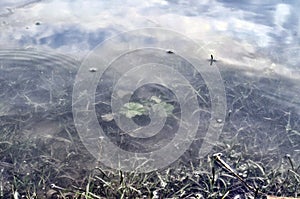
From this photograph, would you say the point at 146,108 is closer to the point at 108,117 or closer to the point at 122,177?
the point at 108,117

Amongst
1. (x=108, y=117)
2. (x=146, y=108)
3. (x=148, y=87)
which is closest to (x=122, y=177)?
(x=108, y=117)

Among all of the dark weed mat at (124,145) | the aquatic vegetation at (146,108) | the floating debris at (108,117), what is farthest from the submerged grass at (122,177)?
the aquatic vegetation at (146,108)

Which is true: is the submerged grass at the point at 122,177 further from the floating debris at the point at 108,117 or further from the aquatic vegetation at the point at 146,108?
the aquatic vegetation at the point at 146,108

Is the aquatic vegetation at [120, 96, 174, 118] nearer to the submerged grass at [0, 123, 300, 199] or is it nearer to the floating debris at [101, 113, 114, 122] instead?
the floating debris at [101, 113, 114, 122]

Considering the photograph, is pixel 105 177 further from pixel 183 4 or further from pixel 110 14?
pixel 183 4

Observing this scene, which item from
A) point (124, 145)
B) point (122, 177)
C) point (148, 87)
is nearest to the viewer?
point (122, 177)

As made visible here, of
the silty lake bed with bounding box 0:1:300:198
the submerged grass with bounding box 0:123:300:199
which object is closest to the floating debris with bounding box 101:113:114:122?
the silty lake bed with bounding box 0:1:300:198

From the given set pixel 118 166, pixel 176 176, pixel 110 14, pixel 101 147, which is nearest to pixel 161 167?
pixel 176 176

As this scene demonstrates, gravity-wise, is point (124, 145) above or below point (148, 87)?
below
